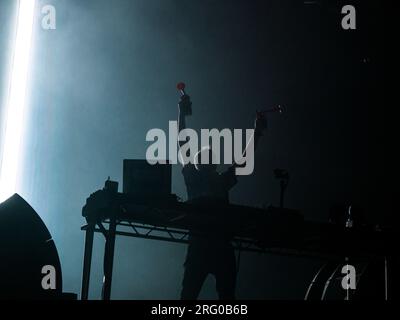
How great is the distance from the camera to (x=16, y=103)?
16.5ft

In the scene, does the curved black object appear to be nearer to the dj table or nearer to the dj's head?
the dj table

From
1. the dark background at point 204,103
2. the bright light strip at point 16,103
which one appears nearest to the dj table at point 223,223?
the dark background at point 204,103

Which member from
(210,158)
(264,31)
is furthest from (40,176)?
(264,31)

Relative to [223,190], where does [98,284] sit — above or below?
below

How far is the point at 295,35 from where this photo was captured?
5.00 metres

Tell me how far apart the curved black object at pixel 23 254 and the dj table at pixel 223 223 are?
58 cm

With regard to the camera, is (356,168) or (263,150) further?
(263,150)

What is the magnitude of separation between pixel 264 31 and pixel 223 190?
2.17 metres

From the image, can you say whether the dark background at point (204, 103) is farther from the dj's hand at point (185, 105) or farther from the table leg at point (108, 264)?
the table leg at point (108, 264)

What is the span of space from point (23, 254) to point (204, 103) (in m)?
3.11

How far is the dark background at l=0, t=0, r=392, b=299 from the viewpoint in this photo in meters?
4.56

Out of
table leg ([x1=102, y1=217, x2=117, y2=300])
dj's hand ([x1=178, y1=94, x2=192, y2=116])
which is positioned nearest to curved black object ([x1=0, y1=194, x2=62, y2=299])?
table leg ([x1=102, y1=217, x2=117, y2=300])
